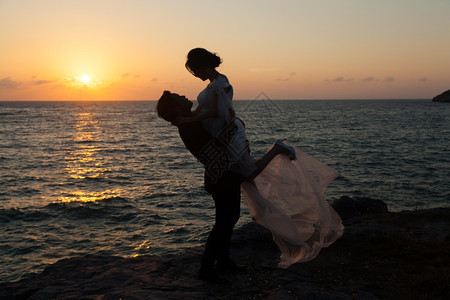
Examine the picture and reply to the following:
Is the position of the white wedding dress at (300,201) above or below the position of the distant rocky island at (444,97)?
below

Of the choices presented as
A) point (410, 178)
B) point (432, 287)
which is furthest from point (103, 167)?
point (432, 287)

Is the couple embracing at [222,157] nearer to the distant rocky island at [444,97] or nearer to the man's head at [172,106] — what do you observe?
the man's head at [172,106]

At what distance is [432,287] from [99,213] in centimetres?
1283

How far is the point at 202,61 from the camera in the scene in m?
4.15

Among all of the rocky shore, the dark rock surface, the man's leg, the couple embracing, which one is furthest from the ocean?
the dark rock surface

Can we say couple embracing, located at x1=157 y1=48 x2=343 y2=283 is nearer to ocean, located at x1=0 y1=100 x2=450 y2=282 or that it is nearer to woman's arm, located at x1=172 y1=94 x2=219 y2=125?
woman's arm, located at x1=172 y1=94 x2=219 y2=125

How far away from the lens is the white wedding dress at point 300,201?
4.97 metres

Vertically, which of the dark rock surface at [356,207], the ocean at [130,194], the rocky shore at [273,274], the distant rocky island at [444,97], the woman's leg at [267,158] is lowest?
the ocean at [130,194]

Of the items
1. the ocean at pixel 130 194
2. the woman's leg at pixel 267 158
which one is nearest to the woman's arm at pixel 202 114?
the ocean at pixel 130 194

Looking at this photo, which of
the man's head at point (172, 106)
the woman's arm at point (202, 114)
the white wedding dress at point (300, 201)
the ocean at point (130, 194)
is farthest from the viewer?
the ocean at point (130, 194)

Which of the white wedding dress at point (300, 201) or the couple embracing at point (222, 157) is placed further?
the white wedding dress at point (300, 201)

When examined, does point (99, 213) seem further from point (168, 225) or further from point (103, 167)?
point (103, 167)

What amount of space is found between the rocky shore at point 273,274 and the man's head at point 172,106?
229 centimetres

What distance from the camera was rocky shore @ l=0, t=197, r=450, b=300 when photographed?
183 inches
